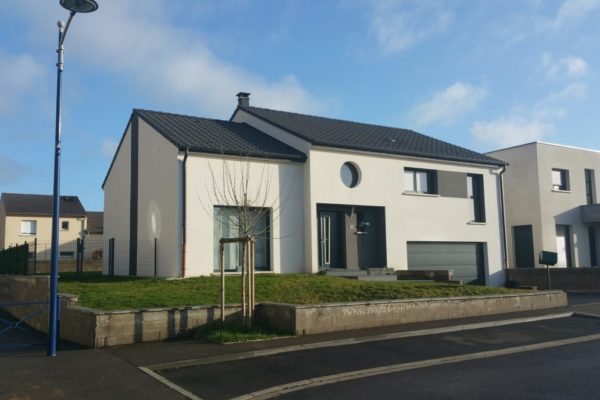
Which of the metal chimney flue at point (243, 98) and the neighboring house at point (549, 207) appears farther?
the neighboring house at point (549, 207)

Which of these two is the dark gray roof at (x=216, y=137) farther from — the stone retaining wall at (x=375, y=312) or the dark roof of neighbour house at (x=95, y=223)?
the dark roof of neighbour house at (x=95, y=223)

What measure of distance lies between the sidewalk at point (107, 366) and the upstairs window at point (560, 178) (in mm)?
20537

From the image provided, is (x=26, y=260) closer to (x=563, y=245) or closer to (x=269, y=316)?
(x=269, y=316)

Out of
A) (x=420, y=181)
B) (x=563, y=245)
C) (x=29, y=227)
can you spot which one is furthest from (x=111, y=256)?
(x=29, y=227)

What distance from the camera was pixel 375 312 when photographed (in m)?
11.9

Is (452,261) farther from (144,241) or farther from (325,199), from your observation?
(144,241)

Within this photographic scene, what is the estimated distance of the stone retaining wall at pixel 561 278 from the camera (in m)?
21.9

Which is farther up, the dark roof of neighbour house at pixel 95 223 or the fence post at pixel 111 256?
the dark roof of neighbour house at pixel 95 223

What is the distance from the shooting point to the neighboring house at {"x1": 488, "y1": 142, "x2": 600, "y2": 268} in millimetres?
27875

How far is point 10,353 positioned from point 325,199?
11.2 m

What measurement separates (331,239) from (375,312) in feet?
25.1

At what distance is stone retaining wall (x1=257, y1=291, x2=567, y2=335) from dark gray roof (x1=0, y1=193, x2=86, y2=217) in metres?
43.4

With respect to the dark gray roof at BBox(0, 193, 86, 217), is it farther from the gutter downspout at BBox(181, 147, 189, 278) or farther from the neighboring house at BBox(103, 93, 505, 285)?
the gutter downspout at BBox(181, 147, 189, 278)

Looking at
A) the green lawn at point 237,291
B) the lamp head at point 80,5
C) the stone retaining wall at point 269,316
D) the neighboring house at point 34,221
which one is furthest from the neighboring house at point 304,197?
the neighboring house at point 34,221
